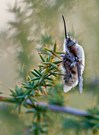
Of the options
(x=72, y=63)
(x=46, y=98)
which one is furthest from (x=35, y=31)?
(x=72, y=63)

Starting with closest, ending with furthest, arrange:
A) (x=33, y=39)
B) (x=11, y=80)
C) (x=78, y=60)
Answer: (x=78, y=60) < (x=33, y=39) < (x=11, y=80)

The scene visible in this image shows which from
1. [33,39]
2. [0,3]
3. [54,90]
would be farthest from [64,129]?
[0,3]

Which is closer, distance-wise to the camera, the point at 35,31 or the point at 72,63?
the point at 72,63

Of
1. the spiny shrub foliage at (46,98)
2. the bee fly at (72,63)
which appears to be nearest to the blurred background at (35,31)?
the spiny shrub foliage at (46,98)

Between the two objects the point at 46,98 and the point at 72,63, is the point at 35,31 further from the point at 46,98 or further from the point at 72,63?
the point at 72,63

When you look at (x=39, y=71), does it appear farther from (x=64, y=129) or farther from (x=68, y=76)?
(x=64, y=129)

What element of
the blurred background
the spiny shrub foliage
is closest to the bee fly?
the spiny shrub foliage
